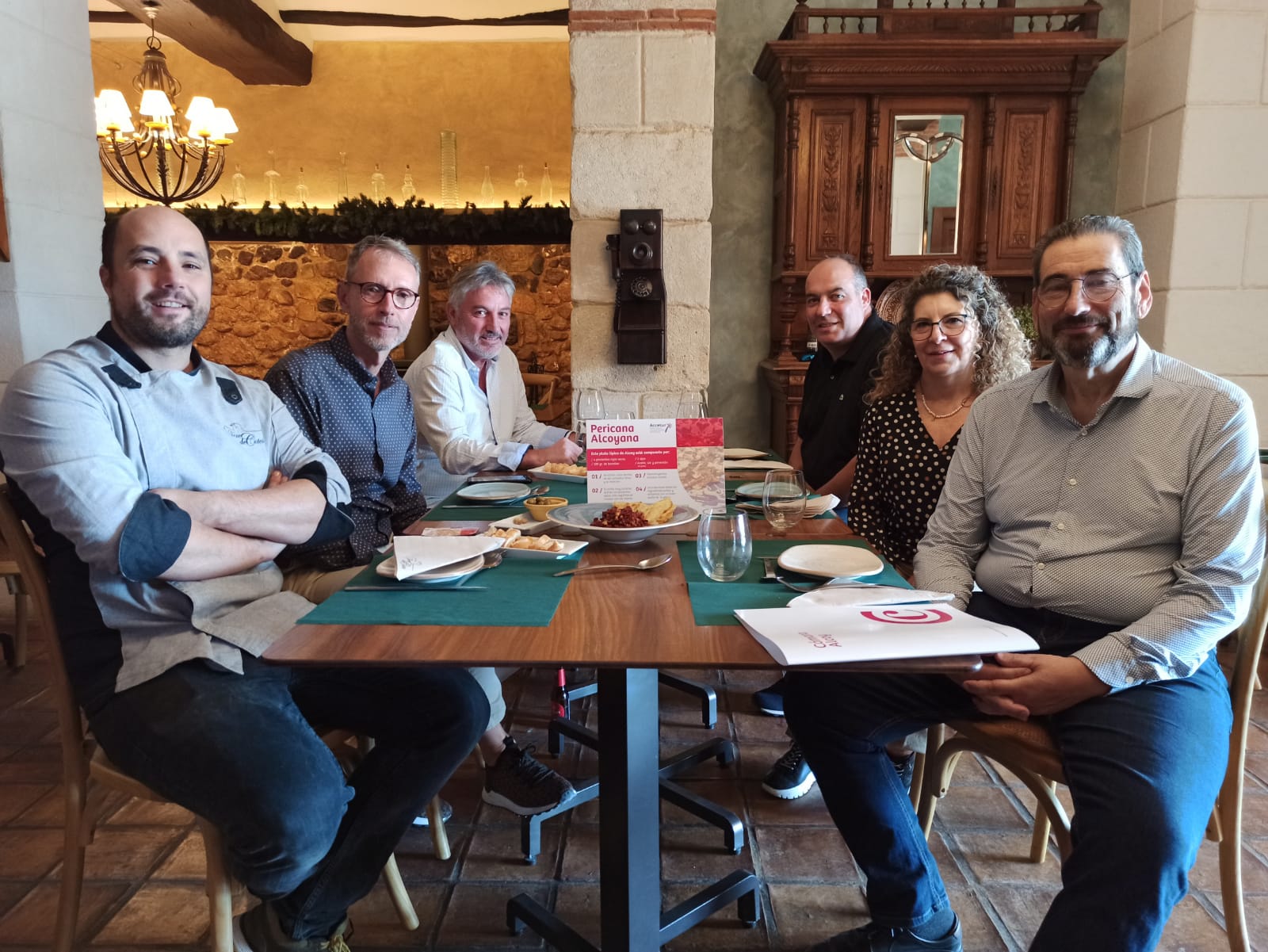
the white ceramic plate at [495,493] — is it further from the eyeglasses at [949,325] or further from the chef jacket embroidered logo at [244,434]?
the eyeglasses at [949,325]

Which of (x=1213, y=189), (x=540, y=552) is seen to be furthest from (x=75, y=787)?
(x=1213, y=189)

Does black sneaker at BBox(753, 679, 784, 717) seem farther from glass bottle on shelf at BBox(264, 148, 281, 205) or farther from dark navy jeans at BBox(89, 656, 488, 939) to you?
glass bottle on shelf at BBox(264, 148, 281, 205)

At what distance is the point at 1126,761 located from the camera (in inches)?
51.1

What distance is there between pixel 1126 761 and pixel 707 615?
2.22ft

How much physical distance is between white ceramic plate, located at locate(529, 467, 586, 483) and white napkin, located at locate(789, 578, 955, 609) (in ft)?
3.65

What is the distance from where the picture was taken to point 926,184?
4793mm

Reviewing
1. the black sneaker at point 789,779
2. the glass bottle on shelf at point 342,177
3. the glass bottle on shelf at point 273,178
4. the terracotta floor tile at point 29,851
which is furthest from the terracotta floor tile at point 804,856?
the glass bottle on shelf at point 273,178

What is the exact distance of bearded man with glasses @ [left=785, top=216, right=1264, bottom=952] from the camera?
1.25 m

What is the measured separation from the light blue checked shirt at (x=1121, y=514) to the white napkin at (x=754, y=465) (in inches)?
28.3

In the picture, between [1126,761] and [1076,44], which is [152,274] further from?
[1076,44]

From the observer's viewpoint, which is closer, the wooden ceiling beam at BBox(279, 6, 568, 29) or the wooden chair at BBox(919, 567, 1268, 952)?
the wooden chair at BBox(919, 567, 1268, 952)

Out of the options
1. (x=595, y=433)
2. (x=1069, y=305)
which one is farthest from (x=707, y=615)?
(x=1069, y=305)

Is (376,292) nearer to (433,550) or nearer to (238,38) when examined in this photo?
(433,550)

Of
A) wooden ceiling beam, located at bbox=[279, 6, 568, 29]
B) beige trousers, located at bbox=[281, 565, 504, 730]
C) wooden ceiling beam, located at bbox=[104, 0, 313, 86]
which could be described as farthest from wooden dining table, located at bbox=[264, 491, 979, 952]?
wooden ceiling beam, located at bbox=[279, 6, 568, 29]
